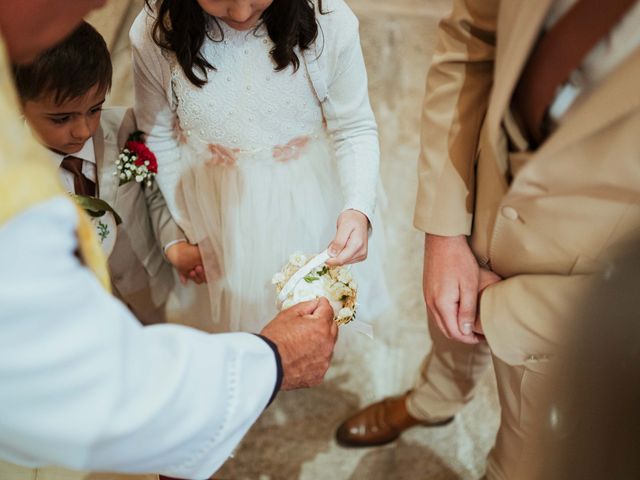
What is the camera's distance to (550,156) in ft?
2.49

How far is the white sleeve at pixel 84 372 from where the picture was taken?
54cm

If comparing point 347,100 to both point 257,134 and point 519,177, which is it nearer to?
point 257,134

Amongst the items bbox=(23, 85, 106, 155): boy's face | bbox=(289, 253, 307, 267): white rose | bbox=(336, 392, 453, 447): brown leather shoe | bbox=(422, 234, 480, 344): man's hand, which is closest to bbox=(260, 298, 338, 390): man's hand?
→ bbox=(289, 253, 307, 267): white rose

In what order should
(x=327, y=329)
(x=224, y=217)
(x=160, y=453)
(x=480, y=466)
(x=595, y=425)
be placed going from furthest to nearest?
(x=480, y=466), (x=224, y=217), (x=327, y=329), (x=595, y=425), (x=160, y=453)

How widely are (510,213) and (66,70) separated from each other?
852mm

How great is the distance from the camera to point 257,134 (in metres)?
1.25

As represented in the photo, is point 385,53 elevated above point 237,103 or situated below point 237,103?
below

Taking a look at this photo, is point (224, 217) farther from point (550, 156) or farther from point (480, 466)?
point (480, 466)

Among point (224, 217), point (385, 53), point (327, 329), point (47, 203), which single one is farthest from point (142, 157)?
point (385, 53)

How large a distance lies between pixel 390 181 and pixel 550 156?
1434mm

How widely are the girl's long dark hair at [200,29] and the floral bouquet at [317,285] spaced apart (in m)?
0.39

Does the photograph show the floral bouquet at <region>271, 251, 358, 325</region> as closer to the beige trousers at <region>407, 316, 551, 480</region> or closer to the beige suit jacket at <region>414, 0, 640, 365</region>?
the beige suit jacket at <region>414, 0, 640, 365</region>

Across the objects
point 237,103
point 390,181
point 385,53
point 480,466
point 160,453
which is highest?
point 237,103

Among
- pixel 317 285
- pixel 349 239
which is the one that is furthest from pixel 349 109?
pixel 317 285
